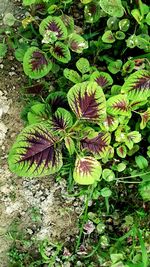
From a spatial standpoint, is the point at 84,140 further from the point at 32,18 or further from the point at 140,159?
the point at 32,18

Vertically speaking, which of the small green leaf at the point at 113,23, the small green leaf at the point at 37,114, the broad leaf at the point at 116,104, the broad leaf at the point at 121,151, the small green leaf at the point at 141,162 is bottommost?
the small green leaf at the point at 141,162

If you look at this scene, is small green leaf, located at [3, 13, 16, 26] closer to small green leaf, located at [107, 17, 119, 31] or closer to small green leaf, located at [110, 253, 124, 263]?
small green leaf, located at [107, 17, 119, 31]

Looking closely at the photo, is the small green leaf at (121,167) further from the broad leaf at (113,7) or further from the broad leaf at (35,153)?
the broad leaf at (113,7)

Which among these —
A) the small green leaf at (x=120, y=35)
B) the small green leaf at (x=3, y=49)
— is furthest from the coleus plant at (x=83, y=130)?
the small green leaf at (x=3, y=49)

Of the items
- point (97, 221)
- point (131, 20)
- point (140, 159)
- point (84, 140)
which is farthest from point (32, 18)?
point (97, 221)

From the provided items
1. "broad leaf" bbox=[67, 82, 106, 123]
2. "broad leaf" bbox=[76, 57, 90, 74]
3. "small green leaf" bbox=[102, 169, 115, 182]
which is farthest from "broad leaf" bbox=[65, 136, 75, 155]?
"broad leaf" bbox=[76, 57, 90, 74]

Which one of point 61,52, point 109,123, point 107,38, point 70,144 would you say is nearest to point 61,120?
point 70,144
